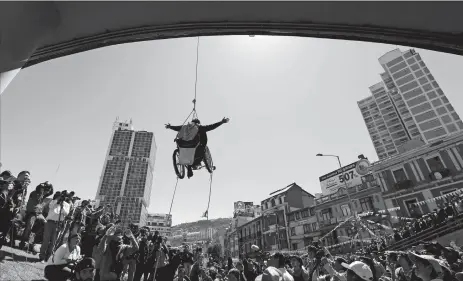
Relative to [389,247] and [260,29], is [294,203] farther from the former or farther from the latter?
[260,29]

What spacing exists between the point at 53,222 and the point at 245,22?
7.45 meters

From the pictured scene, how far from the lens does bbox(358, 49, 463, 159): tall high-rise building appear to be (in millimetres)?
55009

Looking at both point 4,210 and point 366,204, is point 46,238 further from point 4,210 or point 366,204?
point 366,204

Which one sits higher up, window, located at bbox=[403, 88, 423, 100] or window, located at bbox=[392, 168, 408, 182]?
window, located at bbox=[403, 88, 423, 100]

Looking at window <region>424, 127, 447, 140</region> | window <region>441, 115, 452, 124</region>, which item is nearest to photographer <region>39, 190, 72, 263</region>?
window <region>424, 127, 447, 140</region>

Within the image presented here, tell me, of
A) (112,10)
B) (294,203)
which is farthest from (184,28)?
(294,203)

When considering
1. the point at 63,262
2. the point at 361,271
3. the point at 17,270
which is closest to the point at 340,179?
the point at 361,271

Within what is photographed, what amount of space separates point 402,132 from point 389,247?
61.2m

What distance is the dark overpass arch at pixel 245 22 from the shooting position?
2.32 metres

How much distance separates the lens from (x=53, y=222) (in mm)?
6652

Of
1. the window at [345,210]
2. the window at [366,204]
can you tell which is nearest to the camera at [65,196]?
the window at [366,204]

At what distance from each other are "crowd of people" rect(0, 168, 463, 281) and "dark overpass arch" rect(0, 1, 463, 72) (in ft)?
10.5

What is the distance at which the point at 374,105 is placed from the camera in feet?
256

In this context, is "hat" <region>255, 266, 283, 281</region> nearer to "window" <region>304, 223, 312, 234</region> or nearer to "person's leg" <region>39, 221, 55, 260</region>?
"person's leg" <region>39, 221, 55, 260</region>
